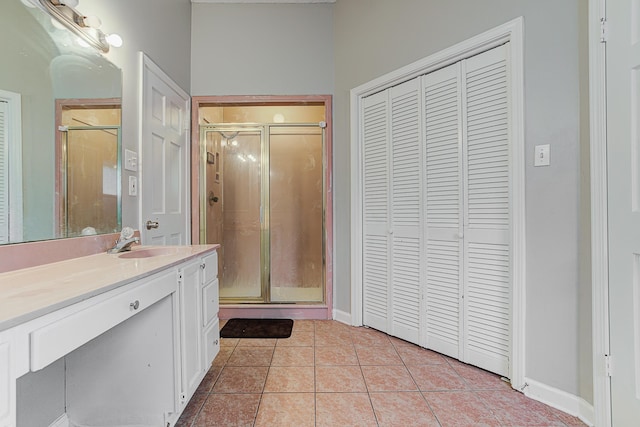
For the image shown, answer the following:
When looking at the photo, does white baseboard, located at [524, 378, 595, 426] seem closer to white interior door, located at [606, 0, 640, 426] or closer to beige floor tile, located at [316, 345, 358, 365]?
white interior door, located at [606, 0, 640, 426]

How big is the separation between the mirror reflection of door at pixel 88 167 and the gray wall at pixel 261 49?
1231 millimetres

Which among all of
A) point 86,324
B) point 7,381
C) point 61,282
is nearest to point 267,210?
point 61,282

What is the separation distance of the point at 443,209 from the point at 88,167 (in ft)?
6.76

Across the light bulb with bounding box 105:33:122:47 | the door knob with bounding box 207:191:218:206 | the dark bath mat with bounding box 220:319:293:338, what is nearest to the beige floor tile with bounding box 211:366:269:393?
the dark bath mat with bounding box 220:319:293:338

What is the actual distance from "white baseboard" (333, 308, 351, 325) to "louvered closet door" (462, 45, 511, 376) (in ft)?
3.15

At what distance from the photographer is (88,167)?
1464 millimetres

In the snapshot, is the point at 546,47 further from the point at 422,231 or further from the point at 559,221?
the point at 422,231

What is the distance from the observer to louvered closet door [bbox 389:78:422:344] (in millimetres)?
2084

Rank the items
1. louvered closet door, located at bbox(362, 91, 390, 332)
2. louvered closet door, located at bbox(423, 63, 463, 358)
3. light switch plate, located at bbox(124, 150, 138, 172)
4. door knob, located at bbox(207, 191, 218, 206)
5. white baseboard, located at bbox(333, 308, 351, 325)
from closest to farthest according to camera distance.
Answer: light switch plate, located at bbox(124, 150, 138, 172) < louvered closet door, located at bbox(423, 63, 463, 358) < louvered closet door, located at bbox(362, 91, 390, 332) < white baseboard, located at bbox(333, 308, 351, 325) < door knob, located at bbox(207, 191, 218, 206)

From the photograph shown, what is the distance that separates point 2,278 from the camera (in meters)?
0.93

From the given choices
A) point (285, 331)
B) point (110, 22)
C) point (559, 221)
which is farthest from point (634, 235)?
point (110, 22)

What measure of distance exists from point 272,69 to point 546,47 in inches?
80.7

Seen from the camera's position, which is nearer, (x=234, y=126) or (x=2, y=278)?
(x=2, y=278)

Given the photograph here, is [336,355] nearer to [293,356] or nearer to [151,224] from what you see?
[293,356]
